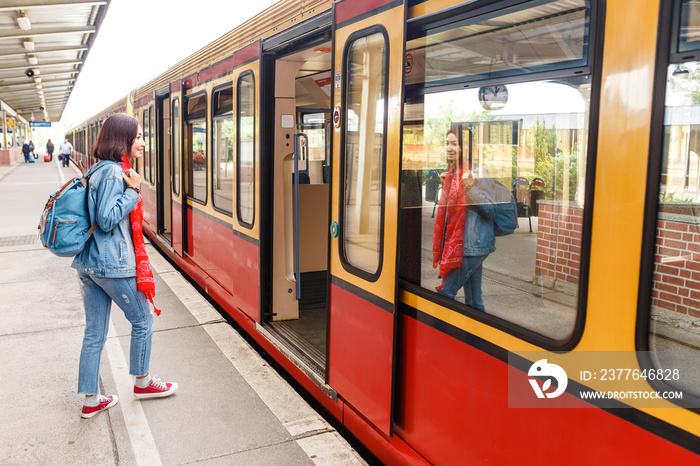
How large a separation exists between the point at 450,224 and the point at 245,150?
9.25 feet

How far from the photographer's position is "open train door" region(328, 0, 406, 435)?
2711 millimetres

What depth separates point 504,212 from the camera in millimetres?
2285

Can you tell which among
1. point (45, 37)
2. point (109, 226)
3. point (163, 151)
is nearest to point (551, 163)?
point (109, 226)

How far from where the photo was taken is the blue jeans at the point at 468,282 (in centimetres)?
233

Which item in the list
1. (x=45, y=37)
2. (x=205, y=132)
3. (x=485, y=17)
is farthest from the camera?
(x=45, y=37)

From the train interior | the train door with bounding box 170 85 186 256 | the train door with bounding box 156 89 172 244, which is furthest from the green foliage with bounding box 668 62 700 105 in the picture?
the train door with bounding box 156 89 172 244

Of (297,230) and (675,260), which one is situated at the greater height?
(675,260)

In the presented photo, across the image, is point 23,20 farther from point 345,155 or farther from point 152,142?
point 345,155

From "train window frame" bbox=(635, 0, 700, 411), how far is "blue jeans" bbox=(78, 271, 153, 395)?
2771 millimetres

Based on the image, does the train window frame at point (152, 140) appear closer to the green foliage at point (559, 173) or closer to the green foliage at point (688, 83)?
the green foliage at point (559, 173)

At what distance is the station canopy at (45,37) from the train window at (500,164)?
12820 mm

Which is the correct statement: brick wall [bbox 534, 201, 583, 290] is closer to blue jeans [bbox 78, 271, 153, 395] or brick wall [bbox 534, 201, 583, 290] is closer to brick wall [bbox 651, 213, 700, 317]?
brick wall [bbox 651, 213, 700, 317]

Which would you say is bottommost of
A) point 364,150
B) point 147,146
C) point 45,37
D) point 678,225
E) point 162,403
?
point 162,403

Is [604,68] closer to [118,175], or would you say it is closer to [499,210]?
[499,210]
